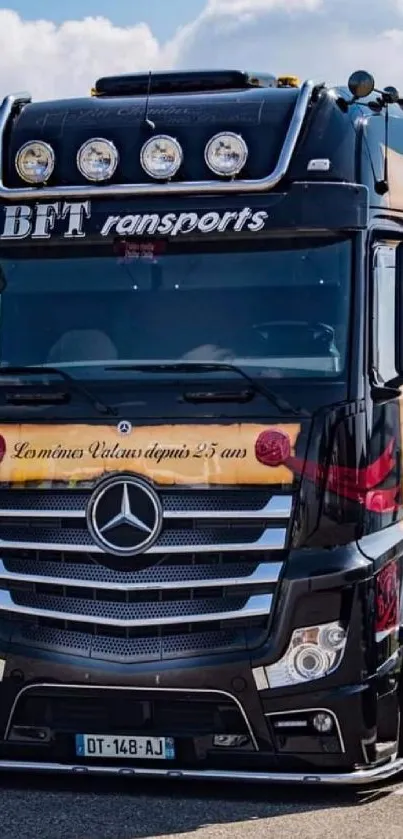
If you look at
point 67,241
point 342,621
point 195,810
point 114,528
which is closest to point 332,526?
point 342,621

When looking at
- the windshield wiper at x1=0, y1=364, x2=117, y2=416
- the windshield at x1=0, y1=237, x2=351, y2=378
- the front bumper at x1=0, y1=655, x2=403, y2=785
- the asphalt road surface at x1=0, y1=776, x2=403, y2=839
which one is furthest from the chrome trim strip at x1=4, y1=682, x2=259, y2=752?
the windshield at x1=0, y1=237, x2=351, y2=378

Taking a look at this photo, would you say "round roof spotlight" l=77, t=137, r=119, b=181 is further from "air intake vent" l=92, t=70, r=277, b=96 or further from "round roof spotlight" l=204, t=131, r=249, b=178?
"air intake vent" l=92, t=70, r=277, b=96

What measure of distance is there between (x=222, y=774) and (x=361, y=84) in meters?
3.34

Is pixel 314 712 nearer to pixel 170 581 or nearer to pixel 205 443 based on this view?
pixel 170 581

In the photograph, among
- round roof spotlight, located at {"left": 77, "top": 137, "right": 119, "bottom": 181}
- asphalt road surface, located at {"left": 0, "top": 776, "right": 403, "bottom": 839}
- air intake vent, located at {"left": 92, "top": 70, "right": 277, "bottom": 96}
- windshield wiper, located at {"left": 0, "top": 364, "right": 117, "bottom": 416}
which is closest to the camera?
asphalt road surface, located at {"left": 0, "top": 776, "right": 403, "bottom": 839}

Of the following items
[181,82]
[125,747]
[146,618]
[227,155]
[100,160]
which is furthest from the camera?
[181,82]

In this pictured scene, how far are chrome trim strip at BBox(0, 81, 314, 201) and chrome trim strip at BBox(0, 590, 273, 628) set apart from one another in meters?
1.93

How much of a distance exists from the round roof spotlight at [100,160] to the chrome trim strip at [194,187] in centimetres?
6

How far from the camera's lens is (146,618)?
674 centimetres

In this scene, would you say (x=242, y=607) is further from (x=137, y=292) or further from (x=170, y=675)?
(x=137, y=292)

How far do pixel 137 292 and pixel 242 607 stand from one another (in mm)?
1614

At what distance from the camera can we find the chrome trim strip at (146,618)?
6.65 meters

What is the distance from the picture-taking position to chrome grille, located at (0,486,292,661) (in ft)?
21.9

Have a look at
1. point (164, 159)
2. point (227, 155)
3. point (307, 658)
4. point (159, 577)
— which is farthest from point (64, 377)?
point (307, 658)
